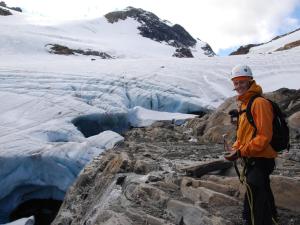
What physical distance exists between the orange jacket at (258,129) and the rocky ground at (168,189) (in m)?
1.15

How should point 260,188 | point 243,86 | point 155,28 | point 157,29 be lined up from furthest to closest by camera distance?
point 157,29 < point 155,28 < point 243,86 < point 260,188

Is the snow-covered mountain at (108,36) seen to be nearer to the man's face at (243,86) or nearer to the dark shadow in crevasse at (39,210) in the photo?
the dark shadow in crevasse at (39,210)

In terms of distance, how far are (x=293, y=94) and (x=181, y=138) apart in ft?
11.0

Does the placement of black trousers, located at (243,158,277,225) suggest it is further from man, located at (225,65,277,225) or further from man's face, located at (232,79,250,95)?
man's face, located at (232,79,250,95)

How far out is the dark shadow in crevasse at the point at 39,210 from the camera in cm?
1138

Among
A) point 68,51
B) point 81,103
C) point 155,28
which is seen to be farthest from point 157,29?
point 81,103

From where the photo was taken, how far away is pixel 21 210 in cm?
1159

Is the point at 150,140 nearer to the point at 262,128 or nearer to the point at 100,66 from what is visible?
the point at 262,128

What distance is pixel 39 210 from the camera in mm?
11617

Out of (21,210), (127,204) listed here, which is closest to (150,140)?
(21,210)

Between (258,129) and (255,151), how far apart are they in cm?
20

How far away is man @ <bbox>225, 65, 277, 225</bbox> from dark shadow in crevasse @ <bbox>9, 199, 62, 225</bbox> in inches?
328

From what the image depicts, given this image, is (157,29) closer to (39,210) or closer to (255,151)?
(39,210)

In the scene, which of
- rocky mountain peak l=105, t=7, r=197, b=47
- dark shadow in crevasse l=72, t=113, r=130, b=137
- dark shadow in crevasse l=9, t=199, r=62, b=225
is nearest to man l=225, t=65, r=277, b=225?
dark shadow in crevasse l=9, t=199, r=62, b=225
